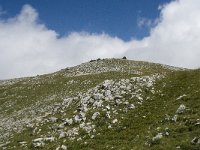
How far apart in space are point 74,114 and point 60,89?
1057 inches

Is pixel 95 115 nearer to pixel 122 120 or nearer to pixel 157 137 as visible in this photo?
pixel 122 120

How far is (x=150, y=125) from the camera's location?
3192cm

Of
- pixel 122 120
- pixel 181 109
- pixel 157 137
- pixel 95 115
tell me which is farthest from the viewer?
pixel 95 115

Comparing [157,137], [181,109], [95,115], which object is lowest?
[157,137]

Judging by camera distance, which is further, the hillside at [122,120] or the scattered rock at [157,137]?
the hillside at [122,120]

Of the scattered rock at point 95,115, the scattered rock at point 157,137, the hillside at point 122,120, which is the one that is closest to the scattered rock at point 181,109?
the hillside at point 122,120

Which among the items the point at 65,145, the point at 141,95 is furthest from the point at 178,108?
the point at 65,145

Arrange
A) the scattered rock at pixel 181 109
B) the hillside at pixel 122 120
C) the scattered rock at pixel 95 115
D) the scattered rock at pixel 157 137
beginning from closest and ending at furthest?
the scattered rock at pixel 157 137
the hillside at pixel 122 120
the scattered rock at pixel 181 109
the scattered rock at pixel 95 115

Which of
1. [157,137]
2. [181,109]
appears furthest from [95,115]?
[157,137]

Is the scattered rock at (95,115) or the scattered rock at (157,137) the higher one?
the scattered rock at (95,115)

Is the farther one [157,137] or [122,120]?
[122,120]

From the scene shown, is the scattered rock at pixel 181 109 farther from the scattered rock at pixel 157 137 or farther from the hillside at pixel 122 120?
the scattered rock at pixel 157 137

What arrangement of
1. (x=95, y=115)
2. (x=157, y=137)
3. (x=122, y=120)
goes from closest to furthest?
1. (x=157, y=137)
2. (x=122, y=120)
3. (x=95, y=115)

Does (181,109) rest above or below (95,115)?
above
